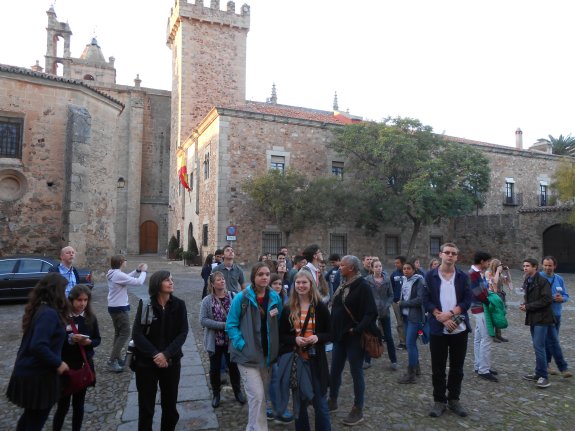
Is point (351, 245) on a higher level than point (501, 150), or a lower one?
lower

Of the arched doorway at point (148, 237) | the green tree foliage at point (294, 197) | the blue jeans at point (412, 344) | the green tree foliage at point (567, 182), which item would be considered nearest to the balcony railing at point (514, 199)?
the green tree foliage at point (567, 182)

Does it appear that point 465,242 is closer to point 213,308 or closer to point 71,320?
point 213,308

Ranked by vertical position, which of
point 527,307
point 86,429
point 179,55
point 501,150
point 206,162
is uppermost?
point 179,55

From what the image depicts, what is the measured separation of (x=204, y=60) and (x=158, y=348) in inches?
1087

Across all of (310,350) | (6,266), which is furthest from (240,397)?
(6,266)

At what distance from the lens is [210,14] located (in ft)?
92.4

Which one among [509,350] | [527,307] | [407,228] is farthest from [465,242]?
[527,307]

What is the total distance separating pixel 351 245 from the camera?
2283 centimetres

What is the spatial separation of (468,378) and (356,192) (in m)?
14.9

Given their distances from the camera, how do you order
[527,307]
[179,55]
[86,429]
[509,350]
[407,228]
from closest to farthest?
1. [86,429]
2. [527,307]
3. [509,350]
4. [407,228]
5. [179,55]

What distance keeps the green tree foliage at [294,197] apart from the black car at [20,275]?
9408mm

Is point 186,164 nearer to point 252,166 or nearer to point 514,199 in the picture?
point 252,166

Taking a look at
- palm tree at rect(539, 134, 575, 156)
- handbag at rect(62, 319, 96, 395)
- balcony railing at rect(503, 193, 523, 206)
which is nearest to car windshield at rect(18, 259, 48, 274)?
handbag at rect(62, 319, 96, 395)

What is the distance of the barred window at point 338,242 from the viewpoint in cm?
2256
